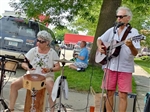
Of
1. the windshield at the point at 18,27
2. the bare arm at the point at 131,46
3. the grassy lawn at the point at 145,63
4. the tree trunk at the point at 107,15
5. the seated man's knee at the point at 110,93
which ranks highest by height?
the tree trunk at the point at 107,15

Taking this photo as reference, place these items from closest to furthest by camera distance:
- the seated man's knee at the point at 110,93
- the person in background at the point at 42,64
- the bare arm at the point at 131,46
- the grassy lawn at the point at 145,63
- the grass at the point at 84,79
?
the bare arm at the point at 131,46 → the seated man's knee at the point at 110,93 → the person in background at the point at 42,64 → the grass at the point at 84,79 → the grassy lawn at the point at 145,63

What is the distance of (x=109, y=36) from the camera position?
3953 millimetres

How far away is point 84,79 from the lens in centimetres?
785

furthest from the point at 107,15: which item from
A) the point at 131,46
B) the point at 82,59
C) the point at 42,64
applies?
the point at 131,46

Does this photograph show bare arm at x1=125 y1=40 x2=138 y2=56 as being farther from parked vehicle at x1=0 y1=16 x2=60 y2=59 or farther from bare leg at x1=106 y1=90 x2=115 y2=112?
parked vehicle at x1=0 y1=16 x2=60 y2=59

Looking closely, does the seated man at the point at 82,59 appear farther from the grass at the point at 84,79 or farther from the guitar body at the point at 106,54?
the guitar body at the point at 106,54

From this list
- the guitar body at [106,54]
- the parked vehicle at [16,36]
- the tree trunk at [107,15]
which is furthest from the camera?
the tree trunk at [107,15]

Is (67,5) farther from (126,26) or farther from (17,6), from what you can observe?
(126,26)

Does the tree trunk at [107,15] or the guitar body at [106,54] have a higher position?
the tree trunk at [107,15]

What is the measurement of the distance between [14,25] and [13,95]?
5220 mm

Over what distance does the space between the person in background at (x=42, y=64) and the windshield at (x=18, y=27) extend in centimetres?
458

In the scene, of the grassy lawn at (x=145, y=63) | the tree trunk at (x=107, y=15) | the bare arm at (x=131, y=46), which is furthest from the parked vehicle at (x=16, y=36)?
the grassy lawn at (x=145, y=63)

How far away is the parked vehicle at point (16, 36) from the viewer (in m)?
8.69

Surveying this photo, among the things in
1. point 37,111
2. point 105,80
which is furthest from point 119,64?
Result: point 37,111
